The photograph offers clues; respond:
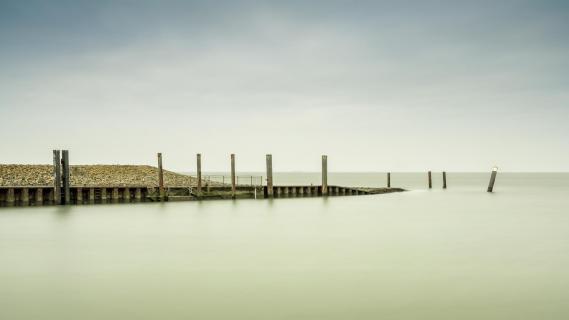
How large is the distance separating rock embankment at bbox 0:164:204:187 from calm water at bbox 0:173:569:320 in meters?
13.5

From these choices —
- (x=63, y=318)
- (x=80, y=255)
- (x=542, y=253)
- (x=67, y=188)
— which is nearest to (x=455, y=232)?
(x=542, y=253)

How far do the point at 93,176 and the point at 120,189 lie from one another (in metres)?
12.7

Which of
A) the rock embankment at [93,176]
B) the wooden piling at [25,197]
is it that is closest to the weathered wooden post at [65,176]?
the wooden piling at [25,197]

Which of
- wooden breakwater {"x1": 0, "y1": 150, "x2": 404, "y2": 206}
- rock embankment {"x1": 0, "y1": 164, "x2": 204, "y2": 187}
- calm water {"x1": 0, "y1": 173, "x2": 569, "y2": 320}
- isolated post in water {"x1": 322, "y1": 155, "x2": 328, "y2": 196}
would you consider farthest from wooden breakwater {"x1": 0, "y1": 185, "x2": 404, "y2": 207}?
rock embankment {"x1": 0, "y1": 164, "x2": 204, "y2": 187}

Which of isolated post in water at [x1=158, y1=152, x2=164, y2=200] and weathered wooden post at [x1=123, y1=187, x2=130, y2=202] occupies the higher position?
isolated post in water at [x1=158, y1=152, x2=164, y2=200]

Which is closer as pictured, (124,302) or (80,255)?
(124,302)

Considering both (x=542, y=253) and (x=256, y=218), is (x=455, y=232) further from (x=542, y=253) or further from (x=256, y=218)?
(x=256, y=218)

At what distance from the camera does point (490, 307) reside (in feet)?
35.2

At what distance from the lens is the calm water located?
10.9m

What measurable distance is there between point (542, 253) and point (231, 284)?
11912 mm

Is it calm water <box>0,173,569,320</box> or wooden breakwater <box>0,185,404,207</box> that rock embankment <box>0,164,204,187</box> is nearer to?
wooden breakwater <box>0,185,404,207</box>

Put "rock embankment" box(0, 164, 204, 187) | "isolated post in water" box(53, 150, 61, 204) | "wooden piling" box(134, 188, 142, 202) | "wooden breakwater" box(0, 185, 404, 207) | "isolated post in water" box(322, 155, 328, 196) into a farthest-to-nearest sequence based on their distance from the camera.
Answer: "rock embankment" box(0, 164, 204, 187)
"isolated post in water" box(322, 155, 328, 196)
"wooden piling" box(134, 188, 142, 202)
"wooden breakwater" box(0, 185, 404, 207)
"isolated post in water" box(53, 150, 61, 204)

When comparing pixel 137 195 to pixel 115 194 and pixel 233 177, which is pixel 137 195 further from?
pixel 233 177

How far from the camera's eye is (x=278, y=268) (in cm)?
1539
